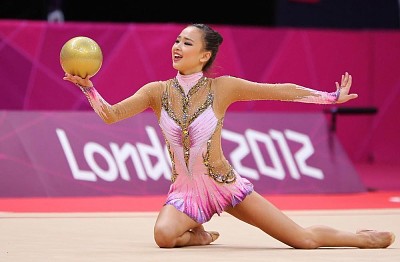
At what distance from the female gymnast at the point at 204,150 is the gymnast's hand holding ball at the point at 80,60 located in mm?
216

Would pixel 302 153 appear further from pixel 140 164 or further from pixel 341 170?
pixel 140 164

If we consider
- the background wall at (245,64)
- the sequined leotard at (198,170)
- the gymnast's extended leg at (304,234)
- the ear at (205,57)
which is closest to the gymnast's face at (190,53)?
the ear at (205,57)

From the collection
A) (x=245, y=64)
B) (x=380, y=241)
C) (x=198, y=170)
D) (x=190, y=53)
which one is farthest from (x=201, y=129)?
(x=245, y=64)

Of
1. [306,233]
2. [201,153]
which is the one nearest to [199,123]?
[201,153]

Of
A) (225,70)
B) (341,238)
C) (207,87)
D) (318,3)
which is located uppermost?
(318,3)

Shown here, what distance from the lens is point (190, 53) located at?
523 centimetres

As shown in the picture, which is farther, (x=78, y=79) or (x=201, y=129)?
(x=201, y=129)

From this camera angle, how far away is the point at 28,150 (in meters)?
8.20

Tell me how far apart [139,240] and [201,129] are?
757mm

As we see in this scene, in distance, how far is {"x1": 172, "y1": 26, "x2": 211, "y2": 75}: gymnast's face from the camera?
17.1 feet

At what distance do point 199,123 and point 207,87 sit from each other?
227 millimetres

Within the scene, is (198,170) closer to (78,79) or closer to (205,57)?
(205,57)

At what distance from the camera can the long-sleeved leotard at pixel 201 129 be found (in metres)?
5.13

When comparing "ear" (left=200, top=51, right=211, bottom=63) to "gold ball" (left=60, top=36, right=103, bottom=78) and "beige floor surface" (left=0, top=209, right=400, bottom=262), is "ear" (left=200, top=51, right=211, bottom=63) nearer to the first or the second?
"gold ball" (left=60, top=36, right=103, bottom=78)
